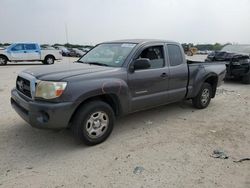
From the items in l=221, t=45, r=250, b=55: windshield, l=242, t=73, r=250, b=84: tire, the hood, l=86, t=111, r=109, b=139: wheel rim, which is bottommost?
l=242, t=73, r=250, b=84: tire

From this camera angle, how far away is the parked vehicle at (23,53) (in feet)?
59.6

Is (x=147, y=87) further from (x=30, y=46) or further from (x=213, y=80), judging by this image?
(x=30, y=46)

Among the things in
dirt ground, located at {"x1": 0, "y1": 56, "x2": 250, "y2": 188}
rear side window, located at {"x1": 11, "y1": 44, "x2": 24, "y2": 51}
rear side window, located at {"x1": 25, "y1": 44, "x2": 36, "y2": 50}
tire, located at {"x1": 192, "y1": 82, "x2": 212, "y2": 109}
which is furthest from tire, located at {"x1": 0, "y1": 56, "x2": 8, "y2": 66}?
tire, located at {"x1": 192, "y1": 82, "x2": 212, "y2": 109}

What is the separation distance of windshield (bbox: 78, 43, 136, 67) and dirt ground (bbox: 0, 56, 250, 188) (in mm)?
1308

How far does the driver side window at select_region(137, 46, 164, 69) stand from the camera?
15.6 feet

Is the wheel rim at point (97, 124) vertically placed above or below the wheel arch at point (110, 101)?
below

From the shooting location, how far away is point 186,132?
4.66 meters

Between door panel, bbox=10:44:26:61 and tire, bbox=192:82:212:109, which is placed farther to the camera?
door panel, bbox=10:44:26:61

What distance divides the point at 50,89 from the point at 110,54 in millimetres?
1641

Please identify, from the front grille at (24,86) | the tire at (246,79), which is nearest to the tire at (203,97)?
the front grille at (24,86)

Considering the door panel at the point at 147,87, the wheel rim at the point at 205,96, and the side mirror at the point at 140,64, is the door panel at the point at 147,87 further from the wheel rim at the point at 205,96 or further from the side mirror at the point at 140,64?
the wheel rim at the point at 205,96

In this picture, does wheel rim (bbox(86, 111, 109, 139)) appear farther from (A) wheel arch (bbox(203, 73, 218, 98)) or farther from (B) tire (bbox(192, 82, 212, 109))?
(A) wheel arch (bbox(203, 73, 218, 98))

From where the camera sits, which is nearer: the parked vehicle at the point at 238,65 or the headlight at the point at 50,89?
the headlight at the point at 50,89

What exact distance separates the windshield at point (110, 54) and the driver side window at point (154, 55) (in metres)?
0.30
